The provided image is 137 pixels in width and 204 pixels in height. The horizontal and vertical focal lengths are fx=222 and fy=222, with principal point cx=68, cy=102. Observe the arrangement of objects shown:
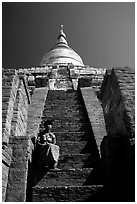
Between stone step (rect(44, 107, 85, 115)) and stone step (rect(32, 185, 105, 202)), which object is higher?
stone step (rect(44, 107, 85, 115))

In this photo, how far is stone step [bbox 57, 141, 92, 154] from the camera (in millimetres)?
5887

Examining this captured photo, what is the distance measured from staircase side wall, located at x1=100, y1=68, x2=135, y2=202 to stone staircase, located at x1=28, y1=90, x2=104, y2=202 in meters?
0.31

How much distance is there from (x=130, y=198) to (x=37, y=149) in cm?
257

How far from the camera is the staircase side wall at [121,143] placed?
4.23m

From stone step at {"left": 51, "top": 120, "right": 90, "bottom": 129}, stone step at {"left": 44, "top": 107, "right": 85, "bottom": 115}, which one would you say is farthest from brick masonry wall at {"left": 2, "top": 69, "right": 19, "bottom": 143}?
stone step at {"left": 44, "top": 107, "right": 85, "bottom": 115}

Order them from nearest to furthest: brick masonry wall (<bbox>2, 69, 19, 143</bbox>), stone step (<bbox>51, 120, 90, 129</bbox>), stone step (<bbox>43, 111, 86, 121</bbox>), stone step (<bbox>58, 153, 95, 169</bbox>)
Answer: brick masonry wall (<bbox>2, 69, 19, 143</bbox>) → stone step (<bbox>58, 153, 95, 169</bbox>) → stone step (<bbox>51, 120, 90, 129</bbox>) → stone step (<bbox>43, 111, 86, 121</bbox>)

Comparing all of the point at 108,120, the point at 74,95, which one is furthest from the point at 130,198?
the point at 74,95

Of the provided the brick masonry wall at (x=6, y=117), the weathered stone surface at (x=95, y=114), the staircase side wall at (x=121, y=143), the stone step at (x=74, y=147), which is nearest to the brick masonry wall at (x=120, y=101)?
the staircase side wall at (x=121, y=143)

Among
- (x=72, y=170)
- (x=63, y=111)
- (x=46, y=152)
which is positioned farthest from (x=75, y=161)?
(x=63, y=111)

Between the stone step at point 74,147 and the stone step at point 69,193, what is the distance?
1485mm

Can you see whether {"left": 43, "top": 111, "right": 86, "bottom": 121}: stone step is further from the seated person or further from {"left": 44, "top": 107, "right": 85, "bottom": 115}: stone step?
the seated person

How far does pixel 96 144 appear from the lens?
237 inches

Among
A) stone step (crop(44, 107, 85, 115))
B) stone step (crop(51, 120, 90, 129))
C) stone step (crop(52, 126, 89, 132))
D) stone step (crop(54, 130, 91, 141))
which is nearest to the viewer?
stone step (crop(54, 130, 91, 141))

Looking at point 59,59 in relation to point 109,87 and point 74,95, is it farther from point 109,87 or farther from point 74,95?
point 109,87
